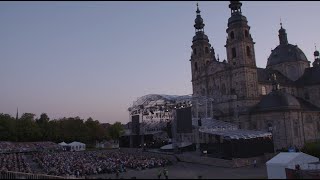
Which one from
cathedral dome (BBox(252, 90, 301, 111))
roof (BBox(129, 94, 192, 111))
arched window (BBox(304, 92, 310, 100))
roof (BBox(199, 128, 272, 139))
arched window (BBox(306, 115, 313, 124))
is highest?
arched window (BBox(304, 92, 310, 100))

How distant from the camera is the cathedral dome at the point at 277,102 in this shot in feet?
183

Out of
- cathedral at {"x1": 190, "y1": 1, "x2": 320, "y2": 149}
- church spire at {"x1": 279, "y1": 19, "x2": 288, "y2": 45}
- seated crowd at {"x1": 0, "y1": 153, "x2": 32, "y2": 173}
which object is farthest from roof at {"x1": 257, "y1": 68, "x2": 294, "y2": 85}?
seated crowd at {"x1": 0, "y1": 153, "x2": 32, "y2": 173}

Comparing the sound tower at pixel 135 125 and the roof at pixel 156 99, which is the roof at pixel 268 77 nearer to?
the roof at pixel 156 99

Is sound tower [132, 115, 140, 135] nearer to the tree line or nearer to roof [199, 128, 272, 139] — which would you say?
roof [199, 128, 272, 139]

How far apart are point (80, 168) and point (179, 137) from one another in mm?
22573

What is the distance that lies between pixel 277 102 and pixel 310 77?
63.8ft

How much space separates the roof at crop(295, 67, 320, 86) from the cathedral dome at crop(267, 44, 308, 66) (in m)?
2.98

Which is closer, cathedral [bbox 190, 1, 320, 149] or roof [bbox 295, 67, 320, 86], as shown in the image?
cathedral [bbox 190, 1, 320, 149]

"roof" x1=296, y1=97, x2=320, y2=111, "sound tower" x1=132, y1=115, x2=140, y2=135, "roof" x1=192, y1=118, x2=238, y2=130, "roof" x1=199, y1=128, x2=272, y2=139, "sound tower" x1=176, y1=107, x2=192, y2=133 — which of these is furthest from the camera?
"roof" x1=296, y1=97, x2=320, y2=111

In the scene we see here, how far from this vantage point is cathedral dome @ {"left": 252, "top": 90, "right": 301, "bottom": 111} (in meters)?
55.7

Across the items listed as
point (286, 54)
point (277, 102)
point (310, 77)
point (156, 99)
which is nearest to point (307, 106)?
point (310, 77)

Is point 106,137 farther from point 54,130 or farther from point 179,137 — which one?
point 179,137

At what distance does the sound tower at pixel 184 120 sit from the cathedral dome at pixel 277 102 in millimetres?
15357

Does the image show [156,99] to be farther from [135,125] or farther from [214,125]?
[214,125]
